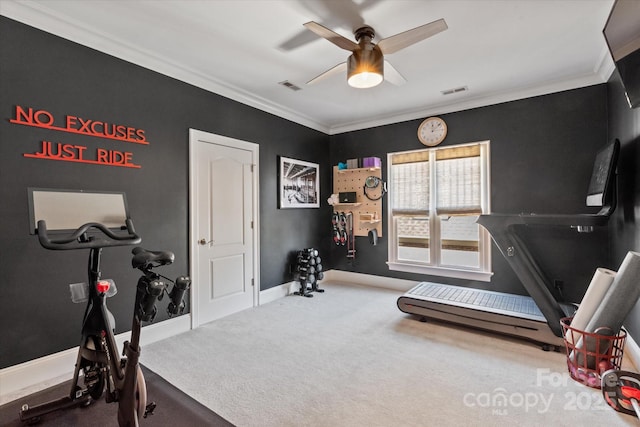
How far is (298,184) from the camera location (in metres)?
4.87

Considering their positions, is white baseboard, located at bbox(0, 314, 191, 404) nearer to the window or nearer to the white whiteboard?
the white whiteboard

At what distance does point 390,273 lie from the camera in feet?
16.2

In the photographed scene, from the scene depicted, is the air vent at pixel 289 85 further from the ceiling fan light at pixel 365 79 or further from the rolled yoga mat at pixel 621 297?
the rolled yoga mat at pixel 621 297

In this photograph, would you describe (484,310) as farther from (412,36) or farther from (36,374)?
(36,374)

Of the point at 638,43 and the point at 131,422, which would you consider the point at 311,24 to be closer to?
the point at 638,43

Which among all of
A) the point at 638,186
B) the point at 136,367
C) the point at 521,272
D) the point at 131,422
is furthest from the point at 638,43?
the point at 131,422

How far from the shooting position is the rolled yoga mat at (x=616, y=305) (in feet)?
6.97

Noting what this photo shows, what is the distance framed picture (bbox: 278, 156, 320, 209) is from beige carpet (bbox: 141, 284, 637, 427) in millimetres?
1910

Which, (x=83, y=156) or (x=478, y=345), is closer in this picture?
(x=83, y=156)

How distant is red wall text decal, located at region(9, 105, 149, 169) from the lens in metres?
2.31

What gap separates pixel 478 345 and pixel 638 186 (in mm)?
1940

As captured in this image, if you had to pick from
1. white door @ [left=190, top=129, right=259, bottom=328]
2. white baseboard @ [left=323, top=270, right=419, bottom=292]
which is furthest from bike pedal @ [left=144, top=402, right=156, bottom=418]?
white baseboard @ [left=323, top=270, right=419, bottom=292]

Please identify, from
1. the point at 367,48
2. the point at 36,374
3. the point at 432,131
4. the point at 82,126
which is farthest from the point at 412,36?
the point at 36,374

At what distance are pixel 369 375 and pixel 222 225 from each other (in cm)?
240
